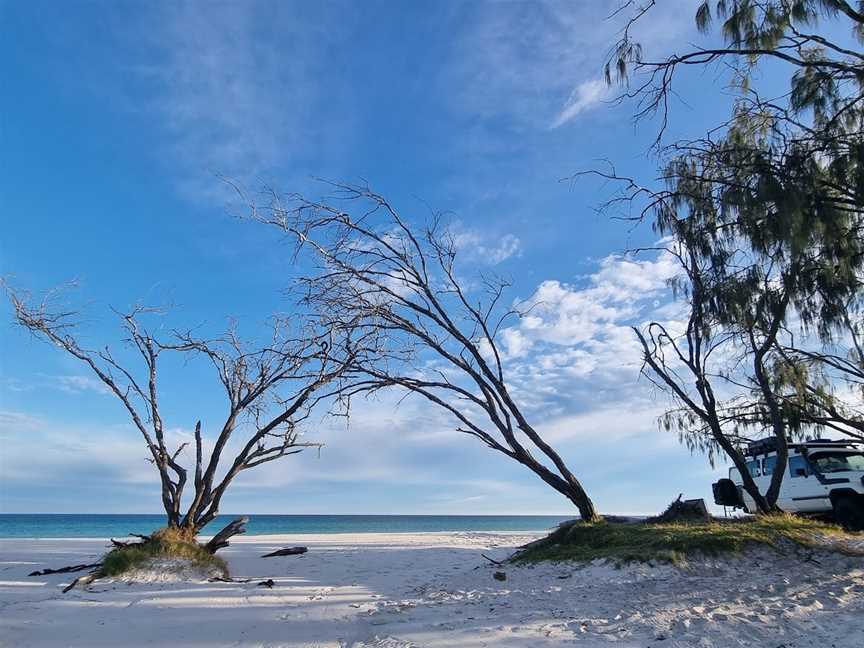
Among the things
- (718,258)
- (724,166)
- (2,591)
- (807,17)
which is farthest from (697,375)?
(2,591)

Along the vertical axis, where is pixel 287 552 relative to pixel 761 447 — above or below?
below

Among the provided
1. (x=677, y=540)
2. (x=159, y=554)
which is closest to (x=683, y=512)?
(x=677, y=540)

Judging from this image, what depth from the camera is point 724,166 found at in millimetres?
7891

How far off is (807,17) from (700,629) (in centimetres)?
691

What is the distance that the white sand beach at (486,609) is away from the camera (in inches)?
221

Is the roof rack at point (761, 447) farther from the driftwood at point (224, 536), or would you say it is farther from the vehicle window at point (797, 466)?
the driftwood at point (224, 536)

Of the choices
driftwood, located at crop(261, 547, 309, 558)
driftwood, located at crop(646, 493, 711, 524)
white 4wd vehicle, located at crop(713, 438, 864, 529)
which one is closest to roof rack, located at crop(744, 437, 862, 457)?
white 4wd vehicle, located at crop(713, 438, 864, 529)

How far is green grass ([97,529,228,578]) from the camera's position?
967 cm

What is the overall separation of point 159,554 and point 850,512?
13255 millimetres

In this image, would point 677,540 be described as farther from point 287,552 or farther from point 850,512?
point 287,552

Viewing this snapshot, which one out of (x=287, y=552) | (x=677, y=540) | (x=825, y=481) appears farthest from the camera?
(x=287, y=552)

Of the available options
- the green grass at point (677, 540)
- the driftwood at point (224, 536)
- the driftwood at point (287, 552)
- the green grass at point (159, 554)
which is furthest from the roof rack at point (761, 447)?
the green grass at point (159, 554)

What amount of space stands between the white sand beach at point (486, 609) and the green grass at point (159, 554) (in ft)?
1.92

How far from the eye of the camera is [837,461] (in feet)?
43.0
